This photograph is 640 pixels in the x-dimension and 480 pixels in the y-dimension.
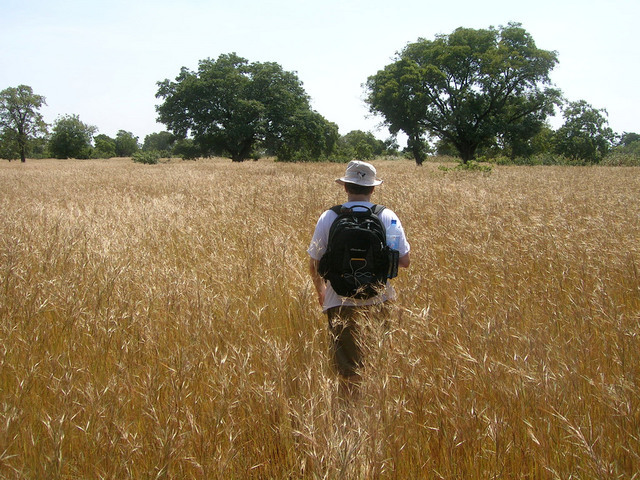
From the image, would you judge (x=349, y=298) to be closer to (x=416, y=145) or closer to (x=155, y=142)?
(x=416, y=145)

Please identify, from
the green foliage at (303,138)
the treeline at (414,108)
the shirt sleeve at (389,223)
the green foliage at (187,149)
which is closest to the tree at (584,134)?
the treeline at (414,108)

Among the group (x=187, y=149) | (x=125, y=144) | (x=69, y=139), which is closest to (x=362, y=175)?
(x=187, y=149)

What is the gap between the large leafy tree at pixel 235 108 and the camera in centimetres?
3553

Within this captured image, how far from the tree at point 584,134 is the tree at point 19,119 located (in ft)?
186

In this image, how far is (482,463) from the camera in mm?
1613

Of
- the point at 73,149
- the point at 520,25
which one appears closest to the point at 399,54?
the point at 520,25

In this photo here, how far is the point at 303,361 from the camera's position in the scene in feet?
8.11

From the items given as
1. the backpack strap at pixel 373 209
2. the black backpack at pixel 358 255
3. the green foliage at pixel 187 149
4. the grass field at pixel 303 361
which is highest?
the green foliage at pixel 187 149

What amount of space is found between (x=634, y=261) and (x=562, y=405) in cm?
252

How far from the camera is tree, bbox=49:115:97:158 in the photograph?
218ft

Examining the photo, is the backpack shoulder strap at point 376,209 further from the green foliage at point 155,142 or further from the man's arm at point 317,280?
the green foliage at point 155,142

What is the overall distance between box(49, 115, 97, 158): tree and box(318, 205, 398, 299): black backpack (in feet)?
251

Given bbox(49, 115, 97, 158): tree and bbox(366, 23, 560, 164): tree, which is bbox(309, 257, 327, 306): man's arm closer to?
bbox(366, 23, 560, 164): tree

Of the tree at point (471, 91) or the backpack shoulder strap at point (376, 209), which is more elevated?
the tree at point (471, 91)
